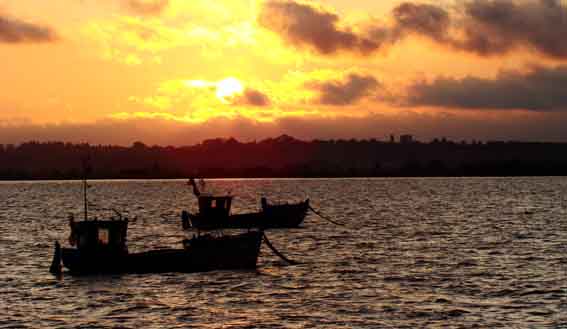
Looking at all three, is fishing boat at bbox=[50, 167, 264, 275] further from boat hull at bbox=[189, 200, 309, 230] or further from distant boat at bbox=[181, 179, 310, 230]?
boat hull at bbox=[189, 200, 309, 230]

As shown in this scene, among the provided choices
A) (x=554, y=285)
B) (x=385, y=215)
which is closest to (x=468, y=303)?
(x=554, y=285)

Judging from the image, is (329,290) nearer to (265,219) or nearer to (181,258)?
(181,258)

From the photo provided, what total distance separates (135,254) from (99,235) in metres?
2.39

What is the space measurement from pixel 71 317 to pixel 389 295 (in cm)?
1527

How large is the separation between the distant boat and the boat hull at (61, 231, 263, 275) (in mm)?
19339

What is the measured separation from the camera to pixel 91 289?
42719 millimetres

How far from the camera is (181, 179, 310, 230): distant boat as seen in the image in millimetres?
74812

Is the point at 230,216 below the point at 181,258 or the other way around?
the other way around

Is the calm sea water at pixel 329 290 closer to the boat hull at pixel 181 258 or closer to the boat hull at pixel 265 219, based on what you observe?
the boat hull at pixel 181 258

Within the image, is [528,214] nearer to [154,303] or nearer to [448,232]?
[448,232]

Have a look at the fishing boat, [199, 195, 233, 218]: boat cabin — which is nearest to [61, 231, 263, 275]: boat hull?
the fishing boat

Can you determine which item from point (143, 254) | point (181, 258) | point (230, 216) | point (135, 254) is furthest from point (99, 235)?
point (230, 216)

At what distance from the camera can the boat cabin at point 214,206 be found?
245 ft

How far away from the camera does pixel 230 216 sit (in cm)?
7906
